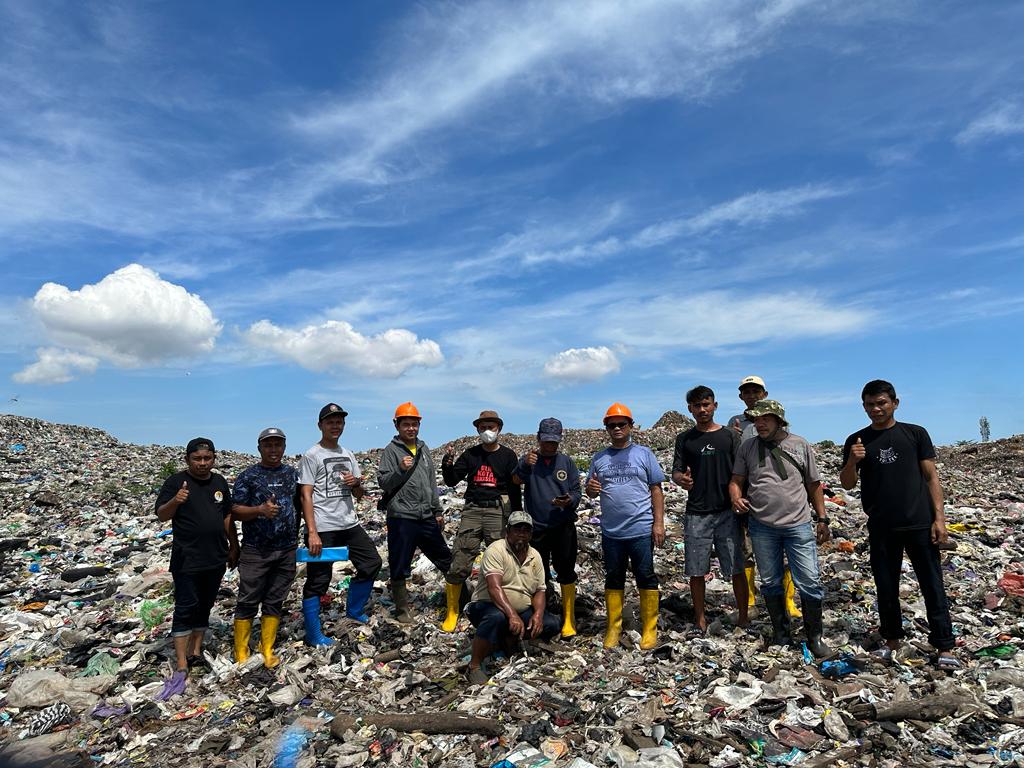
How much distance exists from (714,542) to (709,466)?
2.38 ft

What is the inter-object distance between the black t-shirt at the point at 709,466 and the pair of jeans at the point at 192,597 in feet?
14.2

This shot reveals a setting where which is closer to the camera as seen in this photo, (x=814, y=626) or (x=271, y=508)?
(x=814, y=626)

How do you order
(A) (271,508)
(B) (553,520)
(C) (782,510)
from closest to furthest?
1. (C) (782,510)
2. (A) (271,508)
3. (B) (553,520)

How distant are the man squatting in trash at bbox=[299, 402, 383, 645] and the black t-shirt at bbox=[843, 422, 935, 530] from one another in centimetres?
449

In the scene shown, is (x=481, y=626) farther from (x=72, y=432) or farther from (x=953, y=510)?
(x=72, y=432)

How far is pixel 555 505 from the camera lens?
620 cm

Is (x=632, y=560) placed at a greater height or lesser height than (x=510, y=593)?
greater

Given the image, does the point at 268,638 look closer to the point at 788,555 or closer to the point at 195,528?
the point at 195,528

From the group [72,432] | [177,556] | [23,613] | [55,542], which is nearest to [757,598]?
[177,556]

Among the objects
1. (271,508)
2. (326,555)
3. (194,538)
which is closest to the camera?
(194,538)

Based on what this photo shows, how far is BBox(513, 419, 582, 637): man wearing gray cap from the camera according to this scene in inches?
245

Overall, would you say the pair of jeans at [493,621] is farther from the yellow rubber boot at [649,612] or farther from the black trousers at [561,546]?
the yellow rubber boot at [649,612]

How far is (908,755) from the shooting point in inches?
156

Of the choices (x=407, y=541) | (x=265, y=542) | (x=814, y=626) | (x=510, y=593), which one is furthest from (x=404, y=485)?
(x=814, y=626)
